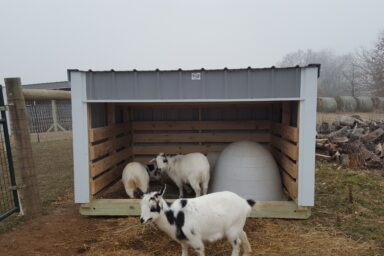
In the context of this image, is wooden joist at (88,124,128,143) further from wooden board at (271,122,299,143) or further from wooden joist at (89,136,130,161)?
wooden board at (271,122,299,143)

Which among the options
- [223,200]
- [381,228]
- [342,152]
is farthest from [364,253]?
[342,152]

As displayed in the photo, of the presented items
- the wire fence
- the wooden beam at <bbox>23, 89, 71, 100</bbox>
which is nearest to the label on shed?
the wooden beam at <bbox>23, 89, 71, 100</bbox>

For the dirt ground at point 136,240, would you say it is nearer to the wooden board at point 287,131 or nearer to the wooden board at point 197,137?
the wooden board at point 287,131

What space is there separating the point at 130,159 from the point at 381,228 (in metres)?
5.98

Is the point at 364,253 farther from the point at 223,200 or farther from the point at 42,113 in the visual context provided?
the point at 42,113

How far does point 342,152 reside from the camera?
1187 cm

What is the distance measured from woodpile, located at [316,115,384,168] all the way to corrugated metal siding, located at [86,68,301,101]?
6.35 metres

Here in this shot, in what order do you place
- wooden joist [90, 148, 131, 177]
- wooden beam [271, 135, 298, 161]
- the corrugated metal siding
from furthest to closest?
wooden joist [90, 148, 131, 177] < wooden beam [271, 135, 298, 161] < the corrugated metal siding

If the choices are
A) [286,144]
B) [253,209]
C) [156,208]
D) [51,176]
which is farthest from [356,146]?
[51,176]

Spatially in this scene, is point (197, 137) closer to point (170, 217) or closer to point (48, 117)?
point (170, 217)

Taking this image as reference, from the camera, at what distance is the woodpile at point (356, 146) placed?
10.9 m

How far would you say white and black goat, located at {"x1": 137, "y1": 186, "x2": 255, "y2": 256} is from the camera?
443 centimetres

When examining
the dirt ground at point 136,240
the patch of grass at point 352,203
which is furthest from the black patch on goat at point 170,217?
the patch of grass at point 352,203

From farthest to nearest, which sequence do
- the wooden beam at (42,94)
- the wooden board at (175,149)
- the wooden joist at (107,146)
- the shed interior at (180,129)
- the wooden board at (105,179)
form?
the wooden board at (175,149) < the shed interior at (180,129) < the wooden beam at (42,94) < the wooden board at (105,179) < the wooden joist at (107,146)
